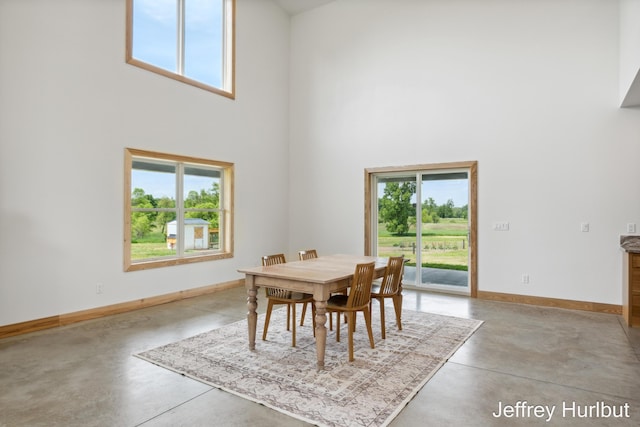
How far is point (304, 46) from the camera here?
7566 millimetres

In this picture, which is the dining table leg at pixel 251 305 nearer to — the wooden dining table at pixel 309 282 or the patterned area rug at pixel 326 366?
the wooden dining table at pixel 309 282

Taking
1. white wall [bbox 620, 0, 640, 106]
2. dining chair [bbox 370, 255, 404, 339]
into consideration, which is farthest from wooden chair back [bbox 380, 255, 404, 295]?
white wall [bbox 620, 0, 640, 106]

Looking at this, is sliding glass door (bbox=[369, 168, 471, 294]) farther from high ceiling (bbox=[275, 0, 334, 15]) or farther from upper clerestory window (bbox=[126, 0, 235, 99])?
high ceiling (bbox=[275, 0, 334, 15])

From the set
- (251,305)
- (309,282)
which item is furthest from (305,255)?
(309,282)

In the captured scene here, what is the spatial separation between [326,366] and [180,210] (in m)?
3.71

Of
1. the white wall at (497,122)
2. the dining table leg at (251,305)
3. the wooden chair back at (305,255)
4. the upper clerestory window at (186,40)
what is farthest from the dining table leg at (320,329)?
the upper clerestory window at (186,40)

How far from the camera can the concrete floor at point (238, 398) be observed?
2369 mm

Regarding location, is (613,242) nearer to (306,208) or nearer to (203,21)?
(306,208)

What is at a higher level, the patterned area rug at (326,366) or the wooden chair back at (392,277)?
the wooden chair back at (392,277)

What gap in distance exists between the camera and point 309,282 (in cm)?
305

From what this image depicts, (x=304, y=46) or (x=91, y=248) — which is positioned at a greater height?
(x=304, y=46)

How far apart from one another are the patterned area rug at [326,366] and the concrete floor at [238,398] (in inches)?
4.4

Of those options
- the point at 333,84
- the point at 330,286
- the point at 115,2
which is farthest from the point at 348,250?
the point at 115,2

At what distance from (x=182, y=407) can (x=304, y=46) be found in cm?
690
